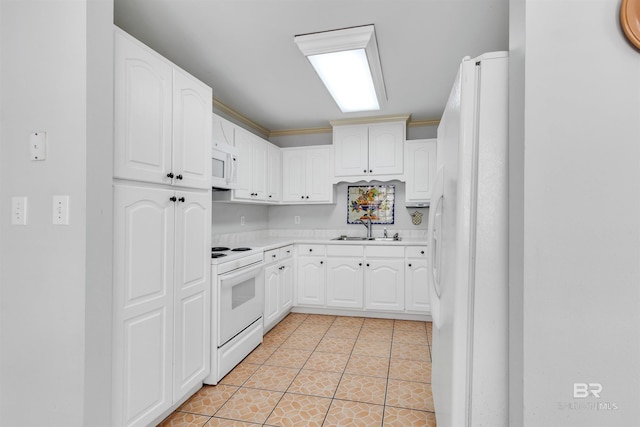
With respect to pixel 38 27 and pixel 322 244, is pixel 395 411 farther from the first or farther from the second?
pixel 38 27

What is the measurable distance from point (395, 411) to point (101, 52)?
245 cm

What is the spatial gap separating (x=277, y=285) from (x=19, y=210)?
2.28m

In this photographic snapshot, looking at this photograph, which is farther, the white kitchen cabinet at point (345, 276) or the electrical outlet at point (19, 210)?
the white kitchen cabinet at point (345, 276)

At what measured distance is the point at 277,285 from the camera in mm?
3340

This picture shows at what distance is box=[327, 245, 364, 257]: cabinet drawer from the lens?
3.63m

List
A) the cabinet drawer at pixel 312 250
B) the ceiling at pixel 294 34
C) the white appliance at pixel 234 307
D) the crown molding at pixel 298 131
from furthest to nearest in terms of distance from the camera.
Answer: the crown molding at pixel 298 131 < the cabinet drawer at pixel 312 250 < the white appliance at pixel 234 307 < the ceiling at pixel 294 34

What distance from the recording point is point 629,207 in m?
0.97

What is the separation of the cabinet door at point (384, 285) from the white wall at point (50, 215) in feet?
8.79

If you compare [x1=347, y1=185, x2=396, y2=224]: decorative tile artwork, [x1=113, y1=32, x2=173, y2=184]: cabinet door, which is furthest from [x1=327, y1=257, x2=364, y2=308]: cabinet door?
[x1=113, y1=32, x2=173, y2=184]: cabinet door

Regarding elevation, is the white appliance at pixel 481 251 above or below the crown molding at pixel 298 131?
below

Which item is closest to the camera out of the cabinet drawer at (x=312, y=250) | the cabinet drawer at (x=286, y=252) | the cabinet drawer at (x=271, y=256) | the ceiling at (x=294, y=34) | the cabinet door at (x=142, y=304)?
the cabinet door at (x=142, y=304)

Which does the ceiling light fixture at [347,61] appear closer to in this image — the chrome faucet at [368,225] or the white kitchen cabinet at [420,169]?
the white kitchen cabinet at [420,169]

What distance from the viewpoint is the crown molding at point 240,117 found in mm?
3283

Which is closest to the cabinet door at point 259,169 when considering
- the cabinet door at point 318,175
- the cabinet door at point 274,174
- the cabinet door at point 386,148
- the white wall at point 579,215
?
the cabinet door at point 274,174
